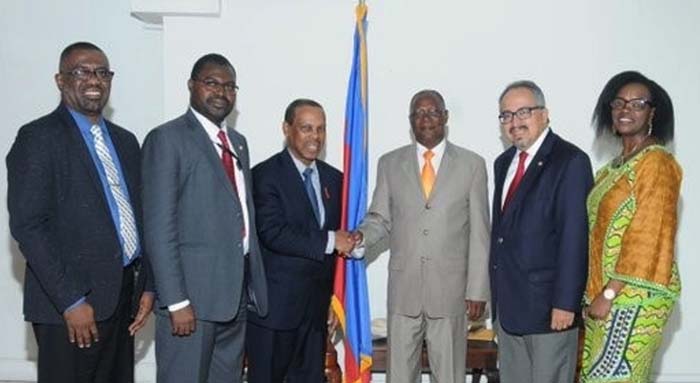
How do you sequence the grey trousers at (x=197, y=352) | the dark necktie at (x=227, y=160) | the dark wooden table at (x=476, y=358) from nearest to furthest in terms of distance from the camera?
the grey trousers at (x=197, y=352), the dark necktie at (x=227, y=160), the dark wooden table at (x=476, y=358)

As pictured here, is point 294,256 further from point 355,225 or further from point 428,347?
point 428,347

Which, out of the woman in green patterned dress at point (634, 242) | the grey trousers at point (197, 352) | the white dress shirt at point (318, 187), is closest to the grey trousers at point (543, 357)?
the woman in green patterned dress at point (634, 242)

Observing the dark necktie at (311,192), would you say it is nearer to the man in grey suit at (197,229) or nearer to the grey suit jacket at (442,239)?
the grey suit jacket at (442,239)

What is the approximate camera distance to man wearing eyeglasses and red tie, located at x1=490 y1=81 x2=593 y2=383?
3.33 meters

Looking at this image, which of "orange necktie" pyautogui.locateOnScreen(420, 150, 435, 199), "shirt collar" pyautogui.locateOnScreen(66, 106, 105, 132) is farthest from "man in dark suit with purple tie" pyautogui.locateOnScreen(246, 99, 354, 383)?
"shirt collar" pyautogui.locateOnScreen(66, 106, 105, 132)

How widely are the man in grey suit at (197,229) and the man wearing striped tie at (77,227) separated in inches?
5.7

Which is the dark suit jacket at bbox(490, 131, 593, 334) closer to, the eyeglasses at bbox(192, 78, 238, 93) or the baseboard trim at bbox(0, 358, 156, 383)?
the eyeglasses at bbox(192, 78, 238, 93)

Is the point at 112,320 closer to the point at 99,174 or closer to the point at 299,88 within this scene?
the point at 99,174

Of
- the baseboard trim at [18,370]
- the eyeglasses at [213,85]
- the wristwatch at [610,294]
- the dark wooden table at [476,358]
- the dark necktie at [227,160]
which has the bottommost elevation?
the baseboard trim at [18,370]

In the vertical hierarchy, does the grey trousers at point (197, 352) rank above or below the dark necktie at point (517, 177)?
below

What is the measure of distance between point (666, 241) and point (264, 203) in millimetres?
1781

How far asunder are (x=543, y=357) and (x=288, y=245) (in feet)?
4.09

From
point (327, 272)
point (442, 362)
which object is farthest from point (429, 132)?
point (442, 362)

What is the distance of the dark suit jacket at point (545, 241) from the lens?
332 cm
